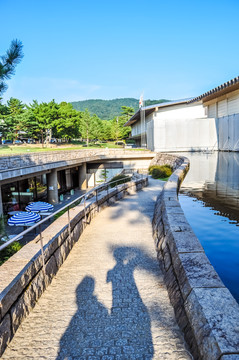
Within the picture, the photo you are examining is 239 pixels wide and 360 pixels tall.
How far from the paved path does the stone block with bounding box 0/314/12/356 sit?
0.10 m

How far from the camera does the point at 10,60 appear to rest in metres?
9.52

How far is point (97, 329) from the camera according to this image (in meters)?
3.85

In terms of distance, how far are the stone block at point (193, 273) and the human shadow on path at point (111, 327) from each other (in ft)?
2.77

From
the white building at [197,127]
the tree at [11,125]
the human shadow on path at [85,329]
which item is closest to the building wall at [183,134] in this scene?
the white building at [197,127]

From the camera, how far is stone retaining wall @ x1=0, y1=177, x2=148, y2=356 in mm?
3582

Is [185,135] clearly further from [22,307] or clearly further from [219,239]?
[22,307]

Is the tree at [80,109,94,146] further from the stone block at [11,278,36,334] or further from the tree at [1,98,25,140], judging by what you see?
the stone block at [11,278,36,334]

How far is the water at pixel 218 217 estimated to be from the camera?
5.36m

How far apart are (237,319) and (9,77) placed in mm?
10339

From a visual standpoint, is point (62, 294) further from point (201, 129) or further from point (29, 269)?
point (201, 129)

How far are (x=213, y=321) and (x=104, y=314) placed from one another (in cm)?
201

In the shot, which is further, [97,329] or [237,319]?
[97,329]

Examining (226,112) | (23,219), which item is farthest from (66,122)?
(23,219)

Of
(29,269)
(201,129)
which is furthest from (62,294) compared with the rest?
(201,129)
